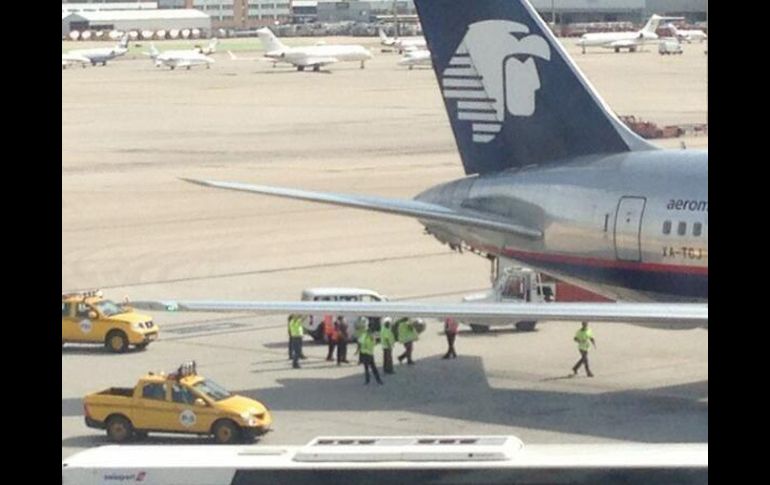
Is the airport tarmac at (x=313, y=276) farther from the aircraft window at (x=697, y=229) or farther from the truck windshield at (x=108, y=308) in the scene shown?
the aircraft window at (x=697, y=229)

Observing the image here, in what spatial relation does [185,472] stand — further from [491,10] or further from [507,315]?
[491,10]

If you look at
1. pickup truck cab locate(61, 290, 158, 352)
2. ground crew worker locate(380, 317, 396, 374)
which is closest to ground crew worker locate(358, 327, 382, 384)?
ground crew worker locate(380, 317, 396, 374)

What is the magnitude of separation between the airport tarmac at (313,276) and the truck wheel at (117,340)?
249 mm

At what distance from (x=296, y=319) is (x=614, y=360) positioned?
236 inches

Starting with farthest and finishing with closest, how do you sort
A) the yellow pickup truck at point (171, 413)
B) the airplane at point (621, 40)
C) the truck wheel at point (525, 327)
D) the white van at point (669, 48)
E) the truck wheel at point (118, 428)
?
the airplane at point (621, 40) < the white van at point (669, 48) < the truck wheel at point (525, 327) < the truck wheel at point (118, 428) < the yellow pickup truck at point (171, 413)

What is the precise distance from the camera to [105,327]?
3184cm

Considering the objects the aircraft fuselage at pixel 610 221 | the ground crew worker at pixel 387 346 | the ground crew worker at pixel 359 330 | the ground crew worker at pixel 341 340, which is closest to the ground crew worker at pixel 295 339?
the ground crew worker at pixel 341 340

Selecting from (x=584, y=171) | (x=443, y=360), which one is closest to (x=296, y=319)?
(x=443, y=360)

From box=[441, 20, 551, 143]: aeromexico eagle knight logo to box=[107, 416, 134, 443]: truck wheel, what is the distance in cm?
1092

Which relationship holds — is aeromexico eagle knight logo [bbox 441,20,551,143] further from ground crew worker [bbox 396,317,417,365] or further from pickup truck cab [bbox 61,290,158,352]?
pickup truck cab [bbox 61,290,158,352]

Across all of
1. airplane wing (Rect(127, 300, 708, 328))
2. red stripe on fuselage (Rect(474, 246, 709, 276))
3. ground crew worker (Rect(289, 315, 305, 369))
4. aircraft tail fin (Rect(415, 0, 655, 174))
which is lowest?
ground crew worker (Rect(289, 315, 305, 369))

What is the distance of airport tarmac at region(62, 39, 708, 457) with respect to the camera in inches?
1006

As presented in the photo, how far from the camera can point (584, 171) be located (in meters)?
29.3

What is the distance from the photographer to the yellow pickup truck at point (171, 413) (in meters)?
23.8
